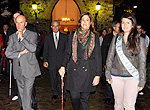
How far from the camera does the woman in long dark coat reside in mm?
4207

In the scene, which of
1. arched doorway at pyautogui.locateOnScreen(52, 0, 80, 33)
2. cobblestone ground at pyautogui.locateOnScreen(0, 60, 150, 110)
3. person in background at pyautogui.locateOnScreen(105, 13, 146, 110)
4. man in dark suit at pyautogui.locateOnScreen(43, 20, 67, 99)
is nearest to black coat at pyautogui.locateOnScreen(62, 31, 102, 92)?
person in background at pyautogui.locateOnScreen(105, 13, 146, 110)

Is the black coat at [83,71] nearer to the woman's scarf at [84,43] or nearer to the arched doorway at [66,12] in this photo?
the woman's scarf at [84,43]

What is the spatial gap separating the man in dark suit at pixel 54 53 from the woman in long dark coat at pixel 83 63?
2.12m

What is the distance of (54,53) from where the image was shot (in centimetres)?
646

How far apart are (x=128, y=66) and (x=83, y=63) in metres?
0.78

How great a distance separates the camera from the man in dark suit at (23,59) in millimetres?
4516

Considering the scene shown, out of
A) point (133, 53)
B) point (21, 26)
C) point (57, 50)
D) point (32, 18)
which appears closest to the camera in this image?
A: point (133, 53)

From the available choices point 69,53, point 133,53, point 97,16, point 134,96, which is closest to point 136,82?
point 134,96

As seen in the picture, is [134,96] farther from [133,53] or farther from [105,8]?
[105,8]

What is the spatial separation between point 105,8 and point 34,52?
568 inches

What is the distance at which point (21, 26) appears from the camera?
178 inches

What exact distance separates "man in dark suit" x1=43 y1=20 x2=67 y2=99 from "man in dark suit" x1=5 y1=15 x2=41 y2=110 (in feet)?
5.51

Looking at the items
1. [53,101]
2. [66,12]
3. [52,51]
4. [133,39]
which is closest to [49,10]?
[66,12]

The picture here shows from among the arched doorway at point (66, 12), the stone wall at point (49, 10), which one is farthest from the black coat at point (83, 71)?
the arched doorway at point (66, 12)
